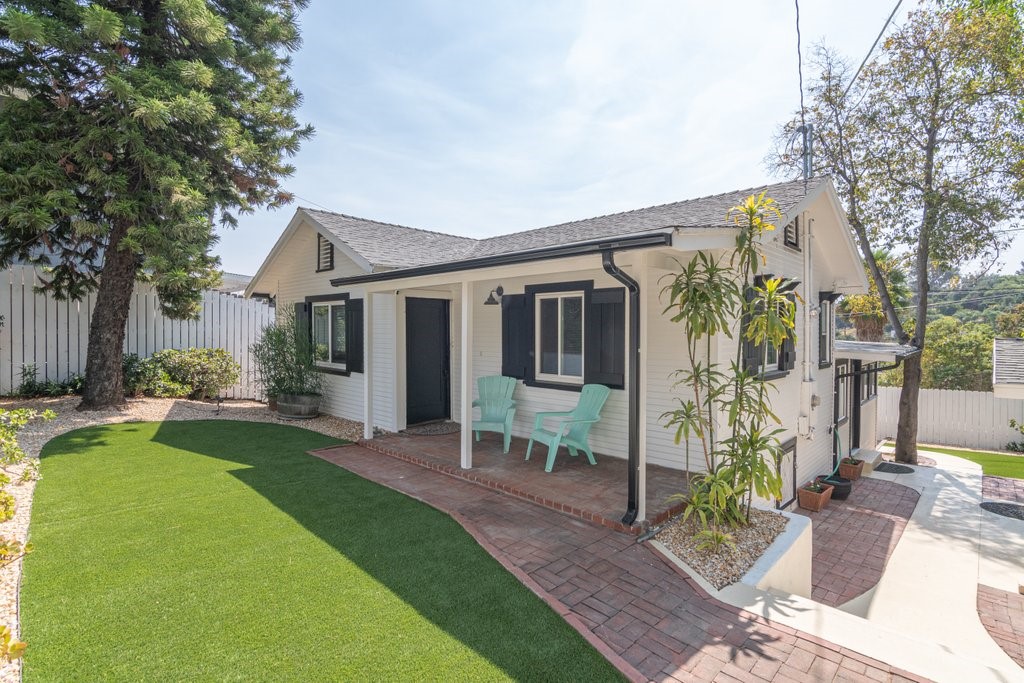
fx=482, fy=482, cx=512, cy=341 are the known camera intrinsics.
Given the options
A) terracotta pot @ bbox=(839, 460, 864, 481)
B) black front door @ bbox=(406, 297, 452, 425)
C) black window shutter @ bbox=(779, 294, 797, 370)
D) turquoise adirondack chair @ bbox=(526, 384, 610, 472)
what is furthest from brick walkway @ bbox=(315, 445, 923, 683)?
terracotta pot @ bbox=(839, 460, 864, 481)

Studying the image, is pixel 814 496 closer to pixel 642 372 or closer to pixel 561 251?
pixel 642 372

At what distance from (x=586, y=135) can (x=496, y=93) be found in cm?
195

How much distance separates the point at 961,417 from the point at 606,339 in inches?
600

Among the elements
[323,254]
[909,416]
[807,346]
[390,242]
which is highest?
[390,242]

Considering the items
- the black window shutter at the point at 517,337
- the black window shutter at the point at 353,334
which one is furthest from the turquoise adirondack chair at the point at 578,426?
the black window shutter at the point at 353,334

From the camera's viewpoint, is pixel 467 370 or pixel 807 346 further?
pixel 807 346

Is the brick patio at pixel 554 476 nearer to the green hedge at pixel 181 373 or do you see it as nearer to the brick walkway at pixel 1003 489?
the green hedge at pixel 181 373

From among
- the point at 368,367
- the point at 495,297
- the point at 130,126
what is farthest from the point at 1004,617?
the point at 130,126

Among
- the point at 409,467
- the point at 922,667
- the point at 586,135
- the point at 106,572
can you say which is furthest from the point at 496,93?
the point at 922,667

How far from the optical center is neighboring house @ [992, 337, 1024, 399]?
30.9ft

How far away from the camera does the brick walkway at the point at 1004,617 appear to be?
4082 mm

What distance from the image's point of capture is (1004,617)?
4.54m

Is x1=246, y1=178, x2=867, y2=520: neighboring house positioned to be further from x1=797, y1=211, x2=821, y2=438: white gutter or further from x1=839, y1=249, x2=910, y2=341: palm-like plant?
x1=839, y1=249, x2=910, y2=341: palm-like plant

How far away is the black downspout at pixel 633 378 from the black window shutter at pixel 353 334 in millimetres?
5982
